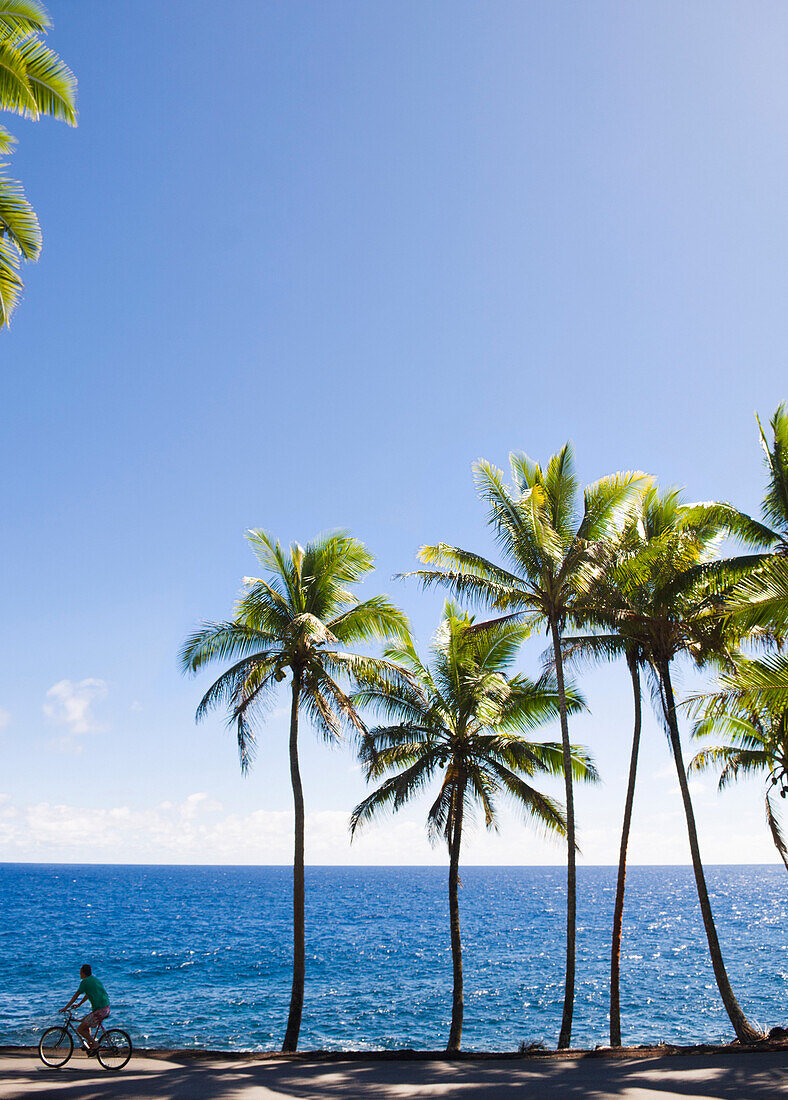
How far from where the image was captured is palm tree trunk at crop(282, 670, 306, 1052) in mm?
15188

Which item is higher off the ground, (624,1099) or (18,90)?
(18,90)

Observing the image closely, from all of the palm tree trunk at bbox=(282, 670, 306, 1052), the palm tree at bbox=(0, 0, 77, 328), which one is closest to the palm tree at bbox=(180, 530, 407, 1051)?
the palm tree trunk at bbox=(282, 670, 306, 1052)

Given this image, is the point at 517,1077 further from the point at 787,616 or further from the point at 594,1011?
the point at 594,1011

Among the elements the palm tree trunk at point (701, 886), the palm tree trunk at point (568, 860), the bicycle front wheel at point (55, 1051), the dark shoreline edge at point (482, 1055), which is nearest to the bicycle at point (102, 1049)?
the bicycle front wheel at point (55, 1051)

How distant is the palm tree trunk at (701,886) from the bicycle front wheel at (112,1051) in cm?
1134

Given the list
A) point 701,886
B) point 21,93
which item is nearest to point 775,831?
point 701,886

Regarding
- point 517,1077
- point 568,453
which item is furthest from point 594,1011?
point 568,453

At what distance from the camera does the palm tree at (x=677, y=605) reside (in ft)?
53.4

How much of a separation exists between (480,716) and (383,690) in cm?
263

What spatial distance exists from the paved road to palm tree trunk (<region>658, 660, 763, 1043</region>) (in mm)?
2470

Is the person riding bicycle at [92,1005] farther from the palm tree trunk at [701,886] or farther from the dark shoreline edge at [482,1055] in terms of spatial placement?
the palm tree trunk at [701,886]

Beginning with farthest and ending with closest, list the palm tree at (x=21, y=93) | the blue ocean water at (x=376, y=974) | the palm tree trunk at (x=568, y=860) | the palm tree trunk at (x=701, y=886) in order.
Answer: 1. the blue ocean water at (x=376, y=974)
2. the palm tree trunk at (x=568, y=860)
3. the palm tree trunk at (x=701, y=886)
4. the palm tree at (x=21, y=93)

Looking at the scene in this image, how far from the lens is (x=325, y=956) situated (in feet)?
155

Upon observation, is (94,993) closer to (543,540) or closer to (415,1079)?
(415,1079)
